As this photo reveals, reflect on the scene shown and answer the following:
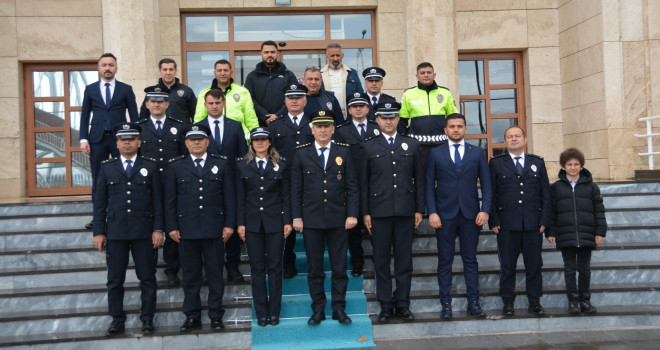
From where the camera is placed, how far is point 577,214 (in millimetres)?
6430

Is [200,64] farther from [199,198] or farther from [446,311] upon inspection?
[446,311]

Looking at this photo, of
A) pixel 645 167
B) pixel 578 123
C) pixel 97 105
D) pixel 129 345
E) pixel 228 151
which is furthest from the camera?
pixel 578 123

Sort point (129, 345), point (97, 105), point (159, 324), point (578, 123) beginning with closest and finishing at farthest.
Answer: point (129, 345)
point (159, 324)
point (97, 105)
point (578, 123)

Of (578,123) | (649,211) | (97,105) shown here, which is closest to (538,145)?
(578,123)

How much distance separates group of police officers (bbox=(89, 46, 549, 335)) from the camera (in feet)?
20.2

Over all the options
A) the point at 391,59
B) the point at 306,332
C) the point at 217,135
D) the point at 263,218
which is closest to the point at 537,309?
the point at 306,332

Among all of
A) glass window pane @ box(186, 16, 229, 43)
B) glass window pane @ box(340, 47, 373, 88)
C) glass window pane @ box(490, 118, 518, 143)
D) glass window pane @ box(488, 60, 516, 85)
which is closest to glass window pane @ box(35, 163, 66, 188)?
glass window pane @ box(186, 16, 229, 43)

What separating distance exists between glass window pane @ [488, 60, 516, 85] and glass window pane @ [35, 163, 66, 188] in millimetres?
9074

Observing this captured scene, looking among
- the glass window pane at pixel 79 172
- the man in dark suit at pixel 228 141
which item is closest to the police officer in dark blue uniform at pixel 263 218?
the man in dark suit at pixel 228 141

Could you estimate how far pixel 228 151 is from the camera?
269 inches

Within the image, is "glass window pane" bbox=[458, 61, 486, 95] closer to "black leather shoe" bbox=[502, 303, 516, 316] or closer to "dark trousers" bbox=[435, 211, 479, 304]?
"dark trousers" bbox=[435, 211, 479, 304]

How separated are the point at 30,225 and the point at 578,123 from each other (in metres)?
9.91

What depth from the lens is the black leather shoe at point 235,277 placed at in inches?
270

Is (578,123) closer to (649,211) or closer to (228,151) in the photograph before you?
(649,211)
